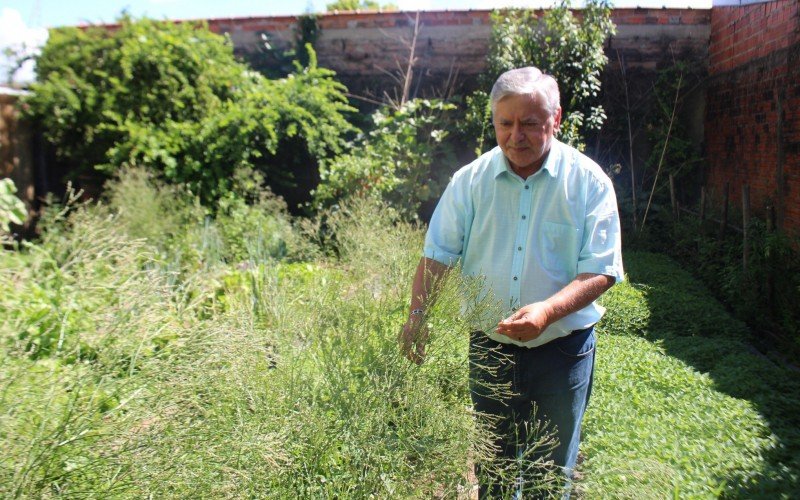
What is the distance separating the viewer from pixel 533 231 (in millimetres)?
2248

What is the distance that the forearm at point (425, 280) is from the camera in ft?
6.95

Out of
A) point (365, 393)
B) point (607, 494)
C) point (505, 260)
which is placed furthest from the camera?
point (505, 260)

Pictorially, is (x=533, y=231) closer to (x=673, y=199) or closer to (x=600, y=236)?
(x=600, y=236)

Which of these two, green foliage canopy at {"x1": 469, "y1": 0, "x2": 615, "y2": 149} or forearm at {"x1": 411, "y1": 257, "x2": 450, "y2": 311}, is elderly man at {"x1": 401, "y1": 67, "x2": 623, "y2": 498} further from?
green foliage canopy at {"x1": 469, "y1": 0, "x2": 615, "y2": 149}

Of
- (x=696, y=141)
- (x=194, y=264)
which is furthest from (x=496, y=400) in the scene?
(x=696, y=141)

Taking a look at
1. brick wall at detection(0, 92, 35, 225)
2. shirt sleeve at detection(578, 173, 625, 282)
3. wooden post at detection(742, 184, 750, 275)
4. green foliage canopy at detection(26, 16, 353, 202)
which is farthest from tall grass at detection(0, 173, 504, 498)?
brick wall at detection(0, 92, 35, 225)

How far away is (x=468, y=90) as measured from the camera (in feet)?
31.0

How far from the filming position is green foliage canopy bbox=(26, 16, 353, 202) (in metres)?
7.89

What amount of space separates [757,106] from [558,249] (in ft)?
20.2

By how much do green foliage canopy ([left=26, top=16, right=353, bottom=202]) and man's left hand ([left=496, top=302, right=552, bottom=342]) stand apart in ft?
21.0

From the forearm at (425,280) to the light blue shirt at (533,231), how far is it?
0.04 meters

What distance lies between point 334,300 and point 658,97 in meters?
8.07

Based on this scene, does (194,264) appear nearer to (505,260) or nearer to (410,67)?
(505,260)

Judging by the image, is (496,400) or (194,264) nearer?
(496,400)
